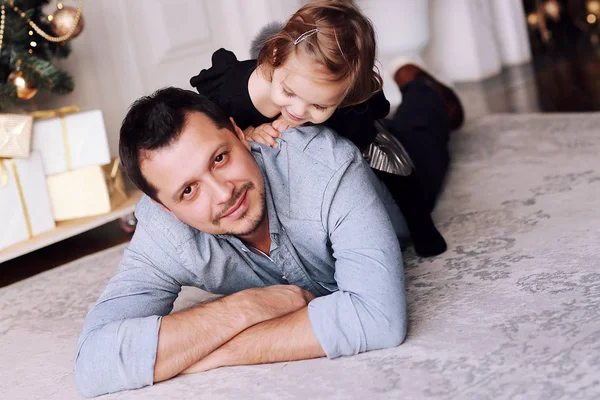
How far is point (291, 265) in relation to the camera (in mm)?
1611

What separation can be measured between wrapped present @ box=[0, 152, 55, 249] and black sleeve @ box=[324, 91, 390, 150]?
1133 mm

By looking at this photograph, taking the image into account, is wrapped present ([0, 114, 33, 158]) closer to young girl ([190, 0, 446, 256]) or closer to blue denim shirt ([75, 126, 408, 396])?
young girl ([190, 0, 446, 256])

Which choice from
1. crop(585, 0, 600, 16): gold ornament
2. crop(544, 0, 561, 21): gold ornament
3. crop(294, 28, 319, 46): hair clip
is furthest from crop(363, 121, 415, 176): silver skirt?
crop(544, 0, 561, 21): gold ornament

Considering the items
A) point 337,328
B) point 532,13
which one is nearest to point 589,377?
point 337,328

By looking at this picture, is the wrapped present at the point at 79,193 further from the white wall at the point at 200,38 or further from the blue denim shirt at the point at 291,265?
the blue denim shirt at the point at 291,265

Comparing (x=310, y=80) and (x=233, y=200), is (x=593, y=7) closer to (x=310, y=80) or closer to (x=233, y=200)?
(x=310, y=80)

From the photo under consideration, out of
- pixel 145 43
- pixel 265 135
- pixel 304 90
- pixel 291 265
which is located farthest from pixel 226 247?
pixel 145 43

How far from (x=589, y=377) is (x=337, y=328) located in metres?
0.43

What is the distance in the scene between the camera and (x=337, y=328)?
4.57ft

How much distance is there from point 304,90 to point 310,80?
0.08 feet

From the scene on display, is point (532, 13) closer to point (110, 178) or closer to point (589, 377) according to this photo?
point (110, 178)

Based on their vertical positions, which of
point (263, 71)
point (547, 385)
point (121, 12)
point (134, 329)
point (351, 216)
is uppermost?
point (121, 12)

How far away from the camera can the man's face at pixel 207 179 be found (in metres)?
1.42

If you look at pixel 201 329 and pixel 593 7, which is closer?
pixel 201 329
